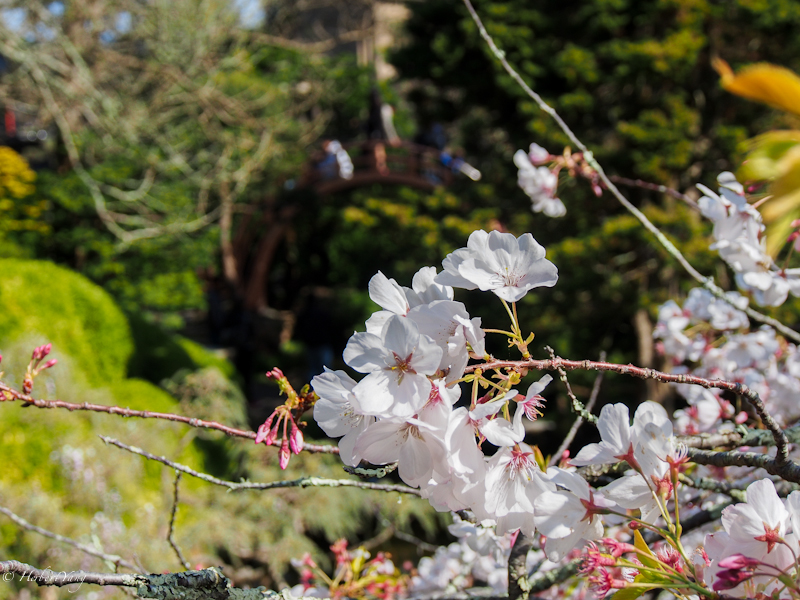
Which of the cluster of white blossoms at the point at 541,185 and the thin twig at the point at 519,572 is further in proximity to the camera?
the cluster of white blossoms at the point at 541,185

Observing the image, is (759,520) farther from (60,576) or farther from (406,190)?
(406,190)

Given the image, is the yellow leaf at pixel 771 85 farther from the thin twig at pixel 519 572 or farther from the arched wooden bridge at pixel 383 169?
the arched wooden bridge at pixel 383 169

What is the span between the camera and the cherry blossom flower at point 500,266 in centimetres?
65

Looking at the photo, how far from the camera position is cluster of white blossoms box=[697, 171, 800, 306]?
1015 millimetres

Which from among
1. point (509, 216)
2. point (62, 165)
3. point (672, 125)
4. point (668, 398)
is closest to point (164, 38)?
point (62, 165)

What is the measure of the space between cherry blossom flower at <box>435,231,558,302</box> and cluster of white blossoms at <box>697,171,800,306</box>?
51cm

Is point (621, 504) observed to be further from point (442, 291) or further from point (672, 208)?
point (672, 208)

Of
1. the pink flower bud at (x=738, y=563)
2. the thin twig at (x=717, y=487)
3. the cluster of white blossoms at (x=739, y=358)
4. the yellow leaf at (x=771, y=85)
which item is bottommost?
the cluster of white blossoms at (x=739, y=358)

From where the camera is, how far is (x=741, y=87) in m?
0.33

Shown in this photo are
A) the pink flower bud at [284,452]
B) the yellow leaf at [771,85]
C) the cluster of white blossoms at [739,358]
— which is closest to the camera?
the yellow leaf at [771,85]

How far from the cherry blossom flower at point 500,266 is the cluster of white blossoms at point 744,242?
514 mm

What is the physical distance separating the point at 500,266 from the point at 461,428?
194 millimetres

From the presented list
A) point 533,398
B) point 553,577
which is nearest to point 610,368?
point 533,398

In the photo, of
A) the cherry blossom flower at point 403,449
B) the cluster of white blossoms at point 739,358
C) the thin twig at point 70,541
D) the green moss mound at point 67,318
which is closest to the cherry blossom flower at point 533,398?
the cherry blossom flower at point 403,449
